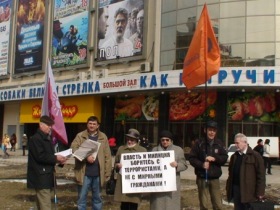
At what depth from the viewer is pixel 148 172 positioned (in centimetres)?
749

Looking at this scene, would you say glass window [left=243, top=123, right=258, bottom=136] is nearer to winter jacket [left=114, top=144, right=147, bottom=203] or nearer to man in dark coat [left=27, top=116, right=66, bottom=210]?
winter jacket [left=114, top=144, right=147, bottom=203]

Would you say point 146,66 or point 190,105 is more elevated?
point 146,66

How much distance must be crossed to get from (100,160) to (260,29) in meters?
21.1

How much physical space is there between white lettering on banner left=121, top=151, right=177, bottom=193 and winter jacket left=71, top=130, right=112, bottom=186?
772 millimetres

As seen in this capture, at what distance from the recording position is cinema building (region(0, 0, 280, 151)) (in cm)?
2712

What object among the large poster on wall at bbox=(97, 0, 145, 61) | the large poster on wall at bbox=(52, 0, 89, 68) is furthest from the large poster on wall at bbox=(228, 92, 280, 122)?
the large poster on wall at bbox=(52, 0, 89, 68)

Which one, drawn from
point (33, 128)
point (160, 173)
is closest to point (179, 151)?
point (160, 173)

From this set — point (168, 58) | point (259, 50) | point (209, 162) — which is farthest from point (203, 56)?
point (168, 58)

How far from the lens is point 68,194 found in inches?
470

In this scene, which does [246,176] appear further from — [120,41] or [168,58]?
[120,41]

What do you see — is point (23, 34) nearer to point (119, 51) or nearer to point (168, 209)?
point (119, 51)

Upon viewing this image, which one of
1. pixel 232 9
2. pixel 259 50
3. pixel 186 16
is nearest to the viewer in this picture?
pixel 259 50

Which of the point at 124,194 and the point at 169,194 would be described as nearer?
the point at 169,194

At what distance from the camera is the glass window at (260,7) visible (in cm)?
2709
